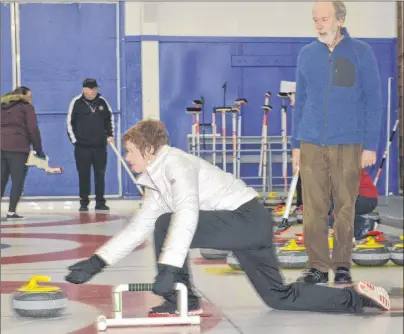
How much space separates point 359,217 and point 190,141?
284 inches

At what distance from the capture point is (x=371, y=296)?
4.70 meters

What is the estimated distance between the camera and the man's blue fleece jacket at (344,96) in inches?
219

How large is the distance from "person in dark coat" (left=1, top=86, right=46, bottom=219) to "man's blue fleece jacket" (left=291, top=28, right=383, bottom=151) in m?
6.58

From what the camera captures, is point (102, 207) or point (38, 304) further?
point (102, 207)

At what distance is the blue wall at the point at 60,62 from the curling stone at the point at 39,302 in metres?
10.7

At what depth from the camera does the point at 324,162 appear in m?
5.62

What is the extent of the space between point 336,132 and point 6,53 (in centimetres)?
1049

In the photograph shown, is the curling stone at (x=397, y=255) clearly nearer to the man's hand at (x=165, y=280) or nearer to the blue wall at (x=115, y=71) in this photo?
the man's hand at (x=165, y=280)

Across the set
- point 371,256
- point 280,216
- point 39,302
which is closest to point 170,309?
point 39,302

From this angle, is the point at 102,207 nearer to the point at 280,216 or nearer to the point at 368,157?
the point at 280,216

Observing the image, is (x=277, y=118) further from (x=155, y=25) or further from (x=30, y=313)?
(x=30, y=313)

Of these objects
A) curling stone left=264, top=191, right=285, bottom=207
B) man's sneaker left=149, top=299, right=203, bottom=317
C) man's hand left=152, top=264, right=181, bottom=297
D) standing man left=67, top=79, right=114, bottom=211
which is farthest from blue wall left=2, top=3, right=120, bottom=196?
man's hand left=152, top=264, right=181, bottom=297

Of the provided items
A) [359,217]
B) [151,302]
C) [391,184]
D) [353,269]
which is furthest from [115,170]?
[151,302]

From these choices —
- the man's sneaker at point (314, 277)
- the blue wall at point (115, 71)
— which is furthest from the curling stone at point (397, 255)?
the blue wall at point (115, 71)
